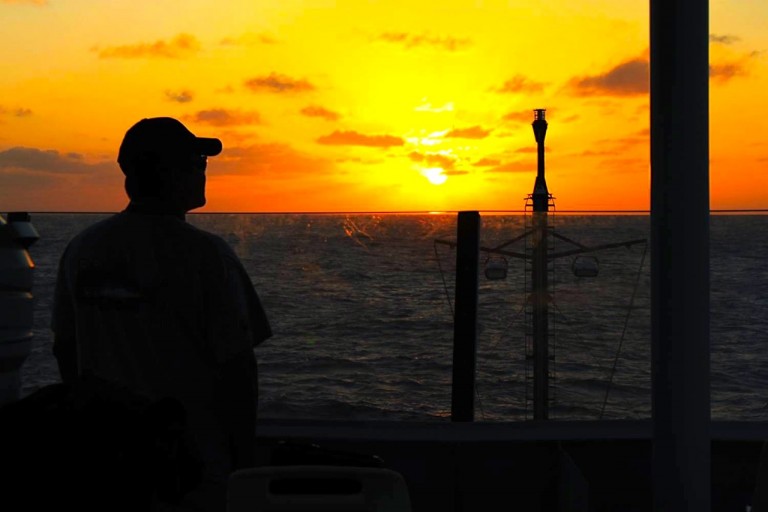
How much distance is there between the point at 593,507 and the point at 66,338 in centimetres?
213

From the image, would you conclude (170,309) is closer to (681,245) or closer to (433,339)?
(681,245)

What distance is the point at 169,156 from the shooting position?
1.81m

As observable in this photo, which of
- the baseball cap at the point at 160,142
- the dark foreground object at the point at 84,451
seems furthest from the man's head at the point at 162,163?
the dark foreground object at the point at 84,451

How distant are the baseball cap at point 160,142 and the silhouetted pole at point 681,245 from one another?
115 centimetres

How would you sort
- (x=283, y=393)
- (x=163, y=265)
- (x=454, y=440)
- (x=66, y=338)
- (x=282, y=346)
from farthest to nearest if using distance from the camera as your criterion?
(x=282, y=346), (x=283, y=393), (x=454, y=440), (x=66, y=338), (x=163, y=265)

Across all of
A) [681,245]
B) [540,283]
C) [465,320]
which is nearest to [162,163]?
[681,245]

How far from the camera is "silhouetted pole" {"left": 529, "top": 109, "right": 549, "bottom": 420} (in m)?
6.70

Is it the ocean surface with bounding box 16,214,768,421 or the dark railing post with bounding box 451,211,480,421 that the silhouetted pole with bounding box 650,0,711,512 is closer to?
the dark railing post with bounding box 451,211,480,421

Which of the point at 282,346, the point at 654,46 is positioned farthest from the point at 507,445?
the point at 282,346

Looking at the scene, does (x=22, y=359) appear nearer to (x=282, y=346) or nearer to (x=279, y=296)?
(x=282, y=346)

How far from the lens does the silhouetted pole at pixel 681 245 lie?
2158 millimetres

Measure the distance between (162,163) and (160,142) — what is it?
0.04m

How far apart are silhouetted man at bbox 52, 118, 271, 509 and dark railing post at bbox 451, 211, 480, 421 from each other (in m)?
2.31

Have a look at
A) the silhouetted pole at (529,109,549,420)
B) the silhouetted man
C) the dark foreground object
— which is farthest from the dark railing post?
the dark foreground object
